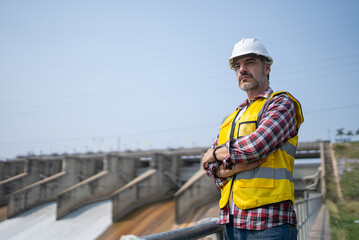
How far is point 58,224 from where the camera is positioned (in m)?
21.9

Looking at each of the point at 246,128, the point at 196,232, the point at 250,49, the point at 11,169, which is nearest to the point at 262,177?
the point at 246,128

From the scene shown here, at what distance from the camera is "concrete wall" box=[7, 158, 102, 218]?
2564cm

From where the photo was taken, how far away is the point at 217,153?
1758 millimetres

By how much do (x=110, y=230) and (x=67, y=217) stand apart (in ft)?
17.2

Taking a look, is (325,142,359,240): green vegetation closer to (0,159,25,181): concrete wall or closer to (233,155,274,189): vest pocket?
(233,155,274,189): vest pocket

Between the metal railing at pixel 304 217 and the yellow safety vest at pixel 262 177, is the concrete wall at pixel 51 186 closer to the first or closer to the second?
the metal railing at pixel 304 217

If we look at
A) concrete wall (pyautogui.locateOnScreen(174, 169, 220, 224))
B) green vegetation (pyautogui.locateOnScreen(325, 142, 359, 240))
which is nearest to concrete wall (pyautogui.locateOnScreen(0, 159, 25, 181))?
concrete wall (pyautogui.locateOnScreen(174, 169, 220, 224))

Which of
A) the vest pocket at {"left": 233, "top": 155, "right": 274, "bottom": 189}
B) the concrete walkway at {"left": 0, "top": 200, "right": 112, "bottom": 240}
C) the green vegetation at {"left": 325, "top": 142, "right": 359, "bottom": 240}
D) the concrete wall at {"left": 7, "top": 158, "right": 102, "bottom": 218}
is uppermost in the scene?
the vest pocket at {"left": 233, "top": 155, "right": 274, "bottom": 189}

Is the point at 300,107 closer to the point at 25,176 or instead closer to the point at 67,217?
the point at 67,217

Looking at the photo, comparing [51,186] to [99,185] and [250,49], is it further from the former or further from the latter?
[250,49]

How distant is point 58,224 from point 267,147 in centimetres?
2368

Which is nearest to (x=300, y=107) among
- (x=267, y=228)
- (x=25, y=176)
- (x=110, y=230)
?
(x=267, y=228)

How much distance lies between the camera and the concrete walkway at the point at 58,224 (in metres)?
20.2

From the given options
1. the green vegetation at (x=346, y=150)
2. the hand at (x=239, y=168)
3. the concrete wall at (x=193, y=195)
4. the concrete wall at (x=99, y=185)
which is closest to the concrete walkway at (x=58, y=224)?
the concrete wall at (x=99, y=185)
